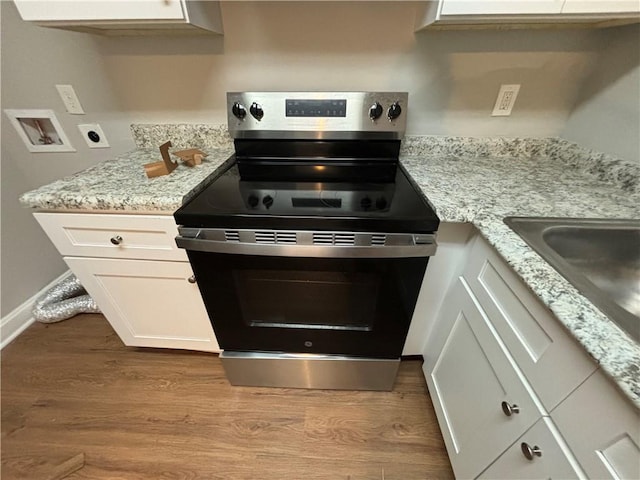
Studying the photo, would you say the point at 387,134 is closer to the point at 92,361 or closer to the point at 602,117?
the point at 602,117

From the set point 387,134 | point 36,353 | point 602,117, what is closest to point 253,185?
point 387,134

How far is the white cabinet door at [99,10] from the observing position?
809mm

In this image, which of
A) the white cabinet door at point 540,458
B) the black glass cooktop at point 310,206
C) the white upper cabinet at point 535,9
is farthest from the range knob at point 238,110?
the white cabinet door at point 540,458

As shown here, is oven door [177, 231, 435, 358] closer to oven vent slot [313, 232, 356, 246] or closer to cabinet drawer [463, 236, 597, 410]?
oven vent slot [313, 232, 356, 246]

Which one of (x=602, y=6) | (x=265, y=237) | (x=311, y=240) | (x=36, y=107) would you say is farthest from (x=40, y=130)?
(x=602, y=6)

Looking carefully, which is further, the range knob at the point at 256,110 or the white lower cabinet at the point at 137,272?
the range knob at the point at 256,110

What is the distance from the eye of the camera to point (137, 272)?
1030 millimetres

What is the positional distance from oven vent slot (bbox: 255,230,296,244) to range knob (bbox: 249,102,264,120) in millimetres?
566

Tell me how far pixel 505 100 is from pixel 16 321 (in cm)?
273

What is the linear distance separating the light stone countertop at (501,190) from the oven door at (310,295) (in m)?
0.20

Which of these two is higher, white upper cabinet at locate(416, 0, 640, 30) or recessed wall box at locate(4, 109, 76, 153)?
white upper cabinet at locate(416, 0, 640, 30)

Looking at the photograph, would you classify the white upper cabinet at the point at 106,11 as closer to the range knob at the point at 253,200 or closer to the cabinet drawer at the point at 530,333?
the range knob at the point at 253,200

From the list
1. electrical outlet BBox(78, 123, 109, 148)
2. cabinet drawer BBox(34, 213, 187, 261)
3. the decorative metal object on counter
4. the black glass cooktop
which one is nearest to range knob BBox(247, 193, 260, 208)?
the black glass cooktop

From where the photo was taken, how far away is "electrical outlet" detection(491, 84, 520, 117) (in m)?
1.15
